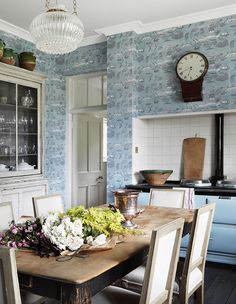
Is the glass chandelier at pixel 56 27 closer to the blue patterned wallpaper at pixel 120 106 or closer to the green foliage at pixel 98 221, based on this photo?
the green foliage at pixel 98 221

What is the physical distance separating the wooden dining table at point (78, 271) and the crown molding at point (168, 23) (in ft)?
9.96

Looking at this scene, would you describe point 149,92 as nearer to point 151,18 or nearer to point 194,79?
point 194,79

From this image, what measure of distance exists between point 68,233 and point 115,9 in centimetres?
291

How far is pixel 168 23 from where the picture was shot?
4.06 meters

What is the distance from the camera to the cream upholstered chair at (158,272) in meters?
1.46

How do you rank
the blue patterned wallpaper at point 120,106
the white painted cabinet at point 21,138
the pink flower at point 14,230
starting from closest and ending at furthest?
the pink flower at point 14,230 < the white painted cabinet at point 21,138 < the blue patterned wallpaper at point 120,106

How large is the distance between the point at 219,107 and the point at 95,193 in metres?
2.56

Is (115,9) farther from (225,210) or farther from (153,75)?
(225,210)

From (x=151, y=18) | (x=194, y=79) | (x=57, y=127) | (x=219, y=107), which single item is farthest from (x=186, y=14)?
(x=57, y=127)

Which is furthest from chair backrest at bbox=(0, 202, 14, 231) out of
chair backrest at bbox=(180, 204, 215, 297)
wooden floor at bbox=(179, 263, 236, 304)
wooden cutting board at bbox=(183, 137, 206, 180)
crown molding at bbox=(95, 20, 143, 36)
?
crown molding at bbox=(95, 20, 143, 36)

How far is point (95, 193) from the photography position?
5.44 metres

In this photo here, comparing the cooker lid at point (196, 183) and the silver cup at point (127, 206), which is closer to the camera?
the silver cup at point (127, 206)

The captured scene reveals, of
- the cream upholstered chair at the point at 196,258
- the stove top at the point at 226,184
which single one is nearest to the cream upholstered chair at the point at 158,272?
the cream upholstered chair at the point at 196,258

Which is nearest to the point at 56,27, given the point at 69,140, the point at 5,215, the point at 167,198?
the point at 5,215
